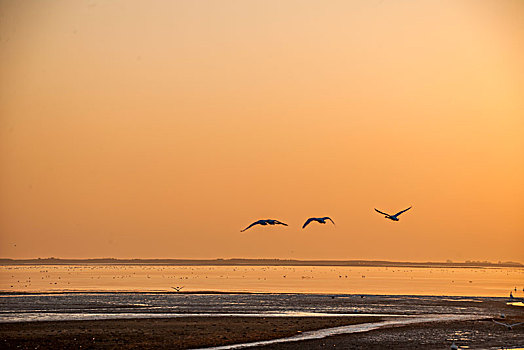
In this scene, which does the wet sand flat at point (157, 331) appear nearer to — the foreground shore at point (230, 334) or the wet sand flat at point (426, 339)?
the foreground shore at point (230, 334)

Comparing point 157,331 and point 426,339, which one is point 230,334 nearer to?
point 157,331

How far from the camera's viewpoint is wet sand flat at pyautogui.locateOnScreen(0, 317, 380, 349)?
4325cm

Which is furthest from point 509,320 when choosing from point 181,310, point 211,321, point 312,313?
point 181,310

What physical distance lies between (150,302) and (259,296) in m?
15.7

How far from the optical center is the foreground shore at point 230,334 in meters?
43.3

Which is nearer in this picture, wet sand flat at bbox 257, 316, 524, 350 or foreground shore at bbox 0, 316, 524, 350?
wet sand flat at bbox 257, 316, 524, 350


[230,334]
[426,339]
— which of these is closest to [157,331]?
[230,334]

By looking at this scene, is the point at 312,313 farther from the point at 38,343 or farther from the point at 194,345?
the point at 38,343

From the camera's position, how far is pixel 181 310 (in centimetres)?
6581

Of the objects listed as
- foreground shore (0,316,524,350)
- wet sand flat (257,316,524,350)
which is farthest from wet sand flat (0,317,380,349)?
wet sand flat (257,316,524,350)

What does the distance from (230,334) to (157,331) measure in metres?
5.05

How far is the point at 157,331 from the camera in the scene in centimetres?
4922

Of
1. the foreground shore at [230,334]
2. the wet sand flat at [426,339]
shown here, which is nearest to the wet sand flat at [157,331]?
the foreground shore at [230,334]

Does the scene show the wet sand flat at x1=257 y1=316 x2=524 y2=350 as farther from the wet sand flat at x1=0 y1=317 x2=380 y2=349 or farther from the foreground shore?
the wet sand flat at x1=0 y1=317 x2=380 y2=349
